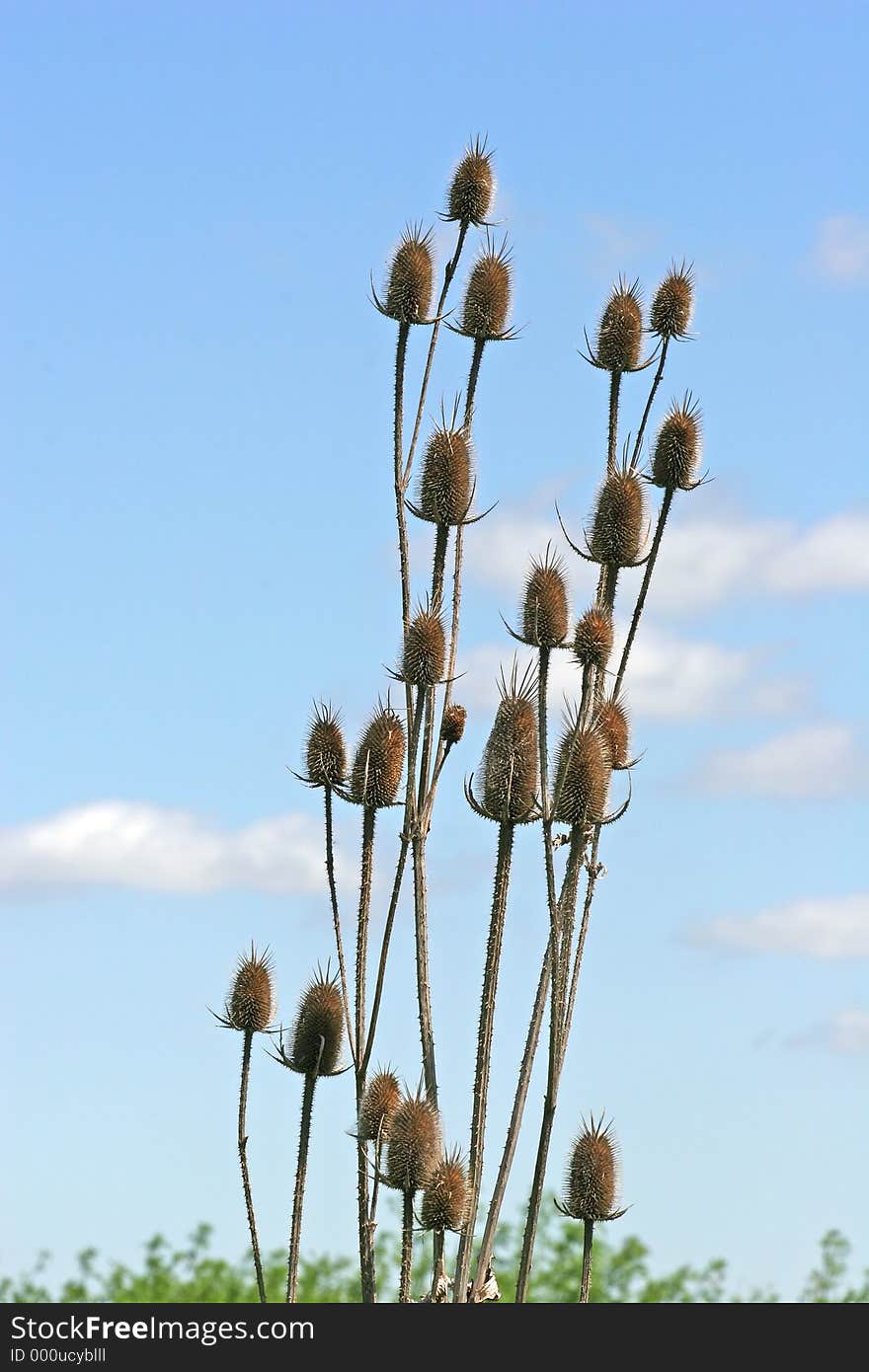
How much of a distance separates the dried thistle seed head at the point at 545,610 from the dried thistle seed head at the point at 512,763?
36 cm

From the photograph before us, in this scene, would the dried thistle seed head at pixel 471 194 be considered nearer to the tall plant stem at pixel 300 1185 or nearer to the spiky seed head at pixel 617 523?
the spiky seed head at pixel 617 523

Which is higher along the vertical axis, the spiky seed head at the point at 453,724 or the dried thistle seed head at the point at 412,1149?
the spiky seed head at the point at 453,724

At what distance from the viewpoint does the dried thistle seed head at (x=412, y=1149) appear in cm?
846

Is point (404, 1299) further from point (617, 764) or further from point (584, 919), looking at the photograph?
point (617, 764)

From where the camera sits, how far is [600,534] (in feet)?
32.4

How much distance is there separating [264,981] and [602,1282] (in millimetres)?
23305

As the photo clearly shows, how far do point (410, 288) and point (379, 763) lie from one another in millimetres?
2757

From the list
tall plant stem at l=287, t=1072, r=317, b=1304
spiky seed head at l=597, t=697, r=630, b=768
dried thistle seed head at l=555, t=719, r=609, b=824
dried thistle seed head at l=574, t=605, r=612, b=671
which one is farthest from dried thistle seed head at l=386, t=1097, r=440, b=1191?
dried thistle seed head at l=574, t=605, r=612, b=671

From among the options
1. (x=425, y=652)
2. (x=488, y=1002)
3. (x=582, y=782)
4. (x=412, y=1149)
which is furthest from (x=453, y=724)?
(x=412, y=1149)

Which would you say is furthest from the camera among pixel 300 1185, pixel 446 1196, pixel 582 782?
pixel 300 1185

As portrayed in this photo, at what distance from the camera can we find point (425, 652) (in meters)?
9.45

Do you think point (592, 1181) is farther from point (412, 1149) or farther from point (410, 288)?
point (410, 288)

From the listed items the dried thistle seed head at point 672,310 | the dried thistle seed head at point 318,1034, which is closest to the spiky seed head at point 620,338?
the dried thistle seed head at point 672,310

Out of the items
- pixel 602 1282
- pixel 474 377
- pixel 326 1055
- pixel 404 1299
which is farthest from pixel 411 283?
pixel 602 1282
